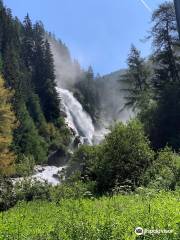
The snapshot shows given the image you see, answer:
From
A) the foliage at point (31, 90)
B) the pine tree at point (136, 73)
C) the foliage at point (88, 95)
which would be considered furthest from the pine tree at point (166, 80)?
the foliage at point (88, 95)

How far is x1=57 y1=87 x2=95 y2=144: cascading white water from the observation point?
118 m

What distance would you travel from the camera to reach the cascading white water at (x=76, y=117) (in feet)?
386

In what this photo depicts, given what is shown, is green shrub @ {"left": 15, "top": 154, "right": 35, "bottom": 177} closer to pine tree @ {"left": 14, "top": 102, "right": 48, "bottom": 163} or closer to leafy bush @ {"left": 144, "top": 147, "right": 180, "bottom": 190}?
leafy bush @ {"left": 144, "top": 147, "right": 180, "bottom": 190}

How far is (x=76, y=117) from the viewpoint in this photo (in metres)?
123

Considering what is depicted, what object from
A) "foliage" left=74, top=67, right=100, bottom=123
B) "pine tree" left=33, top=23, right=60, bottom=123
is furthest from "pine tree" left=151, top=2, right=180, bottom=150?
"foliage" left=74, top=67, right=100, bottom=123

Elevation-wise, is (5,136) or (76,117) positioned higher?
(76,117)

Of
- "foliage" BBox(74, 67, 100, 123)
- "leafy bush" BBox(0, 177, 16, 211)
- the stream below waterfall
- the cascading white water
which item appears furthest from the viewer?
"foliage" BBox(74, 67, 100, 123)

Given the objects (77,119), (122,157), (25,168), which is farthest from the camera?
(77,119)

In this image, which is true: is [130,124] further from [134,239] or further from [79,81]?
[79,81]

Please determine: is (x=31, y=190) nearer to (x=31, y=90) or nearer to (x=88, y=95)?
(x=31, y=90)

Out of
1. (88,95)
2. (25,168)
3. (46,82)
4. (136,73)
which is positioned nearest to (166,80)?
(136,73)

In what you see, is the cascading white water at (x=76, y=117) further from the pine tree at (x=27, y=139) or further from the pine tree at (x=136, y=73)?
the pine tree at (x=136, y=73)

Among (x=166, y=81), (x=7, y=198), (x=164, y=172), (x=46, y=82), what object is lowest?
(x=164, y=172)

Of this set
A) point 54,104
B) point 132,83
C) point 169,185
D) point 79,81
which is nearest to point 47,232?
point 169,185
